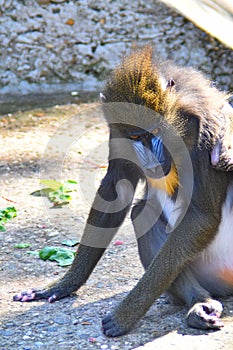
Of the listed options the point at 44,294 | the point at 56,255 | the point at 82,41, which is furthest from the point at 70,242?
the point at 82,41

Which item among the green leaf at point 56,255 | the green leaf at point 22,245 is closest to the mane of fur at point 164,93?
the green leaf at point 56,255

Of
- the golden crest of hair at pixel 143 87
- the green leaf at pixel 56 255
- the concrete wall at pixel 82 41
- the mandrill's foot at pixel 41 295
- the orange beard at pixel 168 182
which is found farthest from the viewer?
the concrete wall at pixel 82 41

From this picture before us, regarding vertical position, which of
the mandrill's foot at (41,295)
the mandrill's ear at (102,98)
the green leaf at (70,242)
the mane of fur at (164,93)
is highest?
the mane of fur at (164,93)

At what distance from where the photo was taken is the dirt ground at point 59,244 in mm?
3479

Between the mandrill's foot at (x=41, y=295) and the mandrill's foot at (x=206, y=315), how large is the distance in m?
0.77

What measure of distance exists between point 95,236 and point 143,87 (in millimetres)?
957

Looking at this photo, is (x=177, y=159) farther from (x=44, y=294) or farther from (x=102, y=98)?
(x=44, y=294)

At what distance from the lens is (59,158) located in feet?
20.3

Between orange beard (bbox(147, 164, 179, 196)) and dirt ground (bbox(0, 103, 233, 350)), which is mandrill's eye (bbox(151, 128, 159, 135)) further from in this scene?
dirt ground (bbox(0, 103, 233, 350))

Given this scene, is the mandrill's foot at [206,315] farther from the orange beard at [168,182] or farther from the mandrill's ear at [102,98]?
the mandrill's ear at [102,98]

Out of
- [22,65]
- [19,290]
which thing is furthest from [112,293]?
[22,65]

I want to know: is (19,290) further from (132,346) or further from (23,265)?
(132,346)

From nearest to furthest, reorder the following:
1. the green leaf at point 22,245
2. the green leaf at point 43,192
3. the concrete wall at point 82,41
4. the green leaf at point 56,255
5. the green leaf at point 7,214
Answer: the green leaf at point 56,255, the green leaf at point 22,245, the green leaf at point 7,214, the green leaf at point 43,192, the concrete wall at point 82,41

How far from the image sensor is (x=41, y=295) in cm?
399
